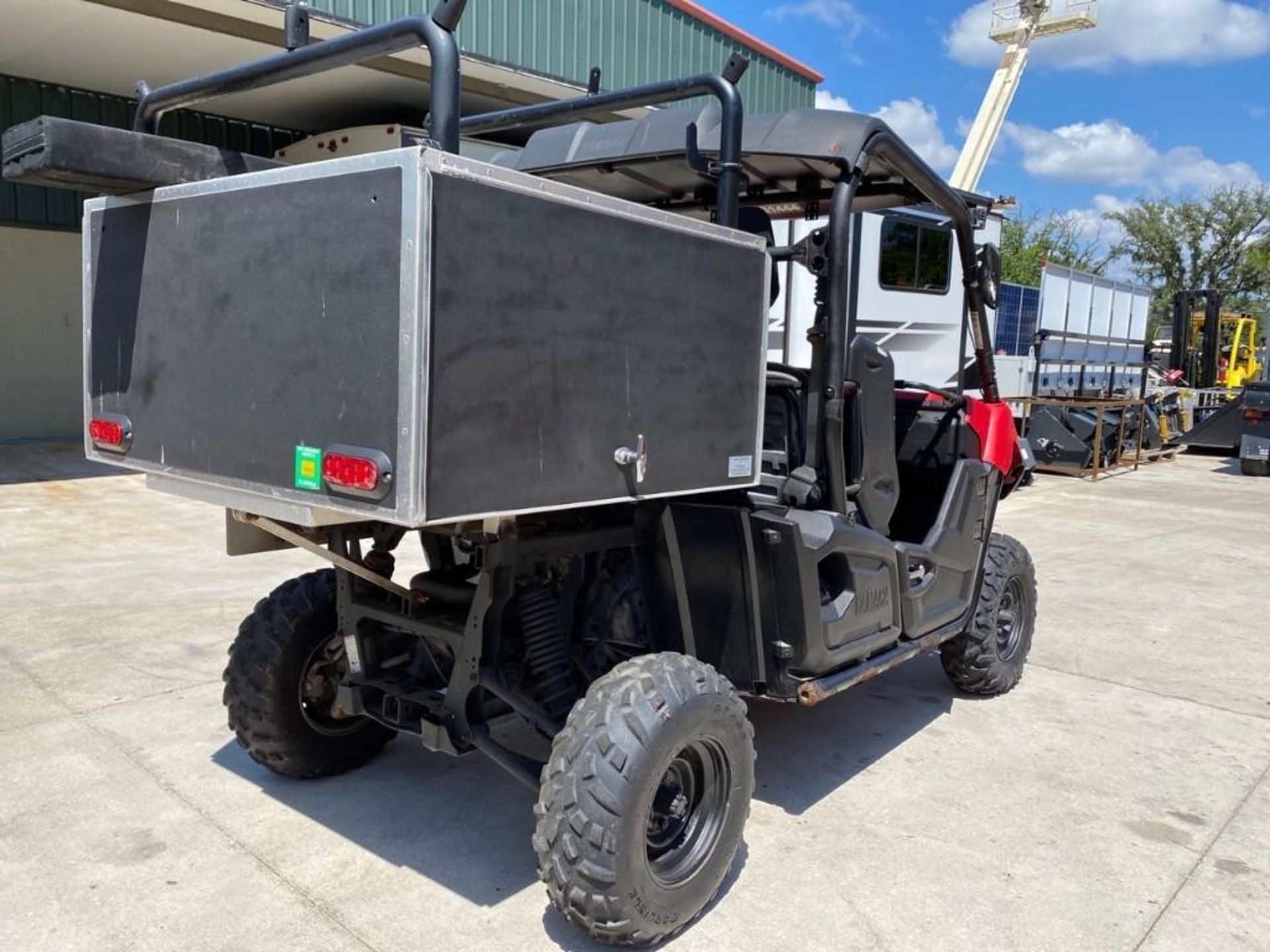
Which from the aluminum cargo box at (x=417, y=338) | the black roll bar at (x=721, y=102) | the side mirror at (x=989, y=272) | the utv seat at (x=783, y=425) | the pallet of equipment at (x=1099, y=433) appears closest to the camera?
the aluminum cargo box at (x=417, y=338)

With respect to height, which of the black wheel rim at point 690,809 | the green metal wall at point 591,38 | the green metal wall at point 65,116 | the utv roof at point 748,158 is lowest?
the black wheel rim at point 690,809

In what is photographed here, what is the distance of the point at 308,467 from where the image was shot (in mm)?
2383

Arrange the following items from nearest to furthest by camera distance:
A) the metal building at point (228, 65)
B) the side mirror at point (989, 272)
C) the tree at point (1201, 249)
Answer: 1. the side mirror at point (989, 272)
2. the metal building at point (228, 65)
3. the tree at point (1201, 249)

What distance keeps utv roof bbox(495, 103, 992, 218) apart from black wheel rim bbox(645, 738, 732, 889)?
1811mm

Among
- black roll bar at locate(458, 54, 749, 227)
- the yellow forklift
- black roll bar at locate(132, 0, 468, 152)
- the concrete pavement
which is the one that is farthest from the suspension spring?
the yellow forklift

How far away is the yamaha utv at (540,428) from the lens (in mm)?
2266

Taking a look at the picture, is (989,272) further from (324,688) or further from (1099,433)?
(1099,433)

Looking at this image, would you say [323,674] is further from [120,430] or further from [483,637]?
[120,430]

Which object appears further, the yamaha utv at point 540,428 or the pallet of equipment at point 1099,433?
the pallet of equipment at point 1099,433

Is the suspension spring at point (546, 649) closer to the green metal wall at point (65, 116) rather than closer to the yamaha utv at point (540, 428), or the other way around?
the yamaha utv at point (540, 428)

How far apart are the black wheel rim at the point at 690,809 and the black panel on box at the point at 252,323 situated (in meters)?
1.26

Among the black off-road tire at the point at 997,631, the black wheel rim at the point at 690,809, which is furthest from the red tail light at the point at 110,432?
the black off-road tire at the point at 997,631

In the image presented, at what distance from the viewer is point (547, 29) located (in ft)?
35.0

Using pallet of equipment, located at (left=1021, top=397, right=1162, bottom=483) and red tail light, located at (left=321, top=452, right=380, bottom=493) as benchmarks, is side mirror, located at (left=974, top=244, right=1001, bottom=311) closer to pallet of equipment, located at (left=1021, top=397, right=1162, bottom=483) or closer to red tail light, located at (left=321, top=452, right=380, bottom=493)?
red tail light, located at (left=321, top=452, right=380, bottom=493)
